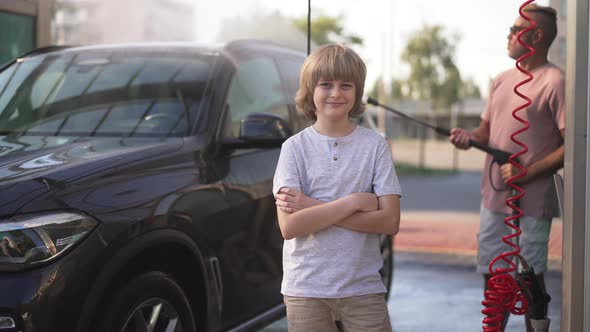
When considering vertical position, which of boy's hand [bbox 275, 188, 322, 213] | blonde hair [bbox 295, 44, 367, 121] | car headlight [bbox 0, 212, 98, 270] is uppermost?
blonde hair [bbox 295, 44, 367, 121]

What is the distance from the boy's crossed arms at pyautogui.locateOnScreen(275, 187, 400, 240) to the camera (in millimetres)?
2562

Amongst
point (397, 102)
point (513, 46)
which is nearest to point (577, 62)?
point (513, 46)

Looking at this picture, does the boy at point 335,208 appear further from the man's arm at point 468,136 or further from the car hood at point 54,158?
the man's arm at point 468,136

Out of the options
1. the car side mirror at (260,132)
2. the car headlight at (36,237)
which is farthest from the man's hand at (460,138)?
the car headlight at (36,237)

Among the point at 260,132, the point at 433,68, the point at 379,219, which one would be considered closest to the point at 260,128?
the point at 260,132

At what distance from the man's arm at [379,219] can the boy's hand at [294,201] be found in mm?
122

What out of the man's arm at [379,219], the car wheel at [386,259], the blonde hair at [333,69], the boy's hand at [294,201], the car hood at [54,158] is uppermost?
the blonde hair at [333,69]

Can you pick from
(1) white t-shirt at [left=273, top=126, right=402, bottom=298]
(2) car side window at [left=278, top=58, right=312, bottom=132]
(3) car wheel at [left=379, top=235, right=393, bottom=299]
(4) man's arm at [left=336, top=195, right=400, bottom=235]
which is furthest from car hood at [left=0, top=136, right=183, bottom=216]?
(3) car wheel at [left=379, top=235, right=393, bottom=299]

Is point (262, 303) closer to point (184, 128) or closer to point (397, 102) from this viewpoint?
point (184, 128)

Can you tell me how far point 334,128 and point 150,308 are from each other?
1.01 metres

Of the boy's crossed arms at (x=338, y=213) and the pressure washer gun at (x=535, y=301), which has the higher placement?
the boy's crossed arms at (x=338, y=213)

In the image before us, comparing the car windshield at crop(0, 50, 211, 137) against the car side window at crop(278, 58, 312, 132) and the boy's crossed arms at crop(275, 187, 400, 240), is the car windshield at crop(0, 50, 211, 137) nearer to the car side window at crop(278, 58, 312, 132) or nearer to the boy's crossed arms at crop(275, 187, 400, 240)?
the car side window at crop(278, 58, 312, 132)

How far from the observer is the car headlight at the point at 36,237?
8.23 ft

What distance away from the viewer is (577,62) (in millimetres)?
2824
